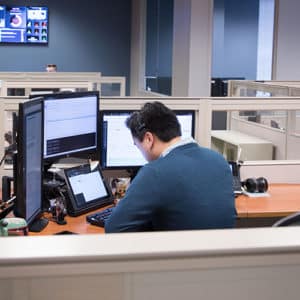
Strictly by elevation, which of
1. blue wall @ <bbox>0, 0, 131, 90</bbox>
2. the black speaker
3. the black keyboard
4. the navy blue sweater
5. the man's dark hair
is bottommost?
the black keyboard

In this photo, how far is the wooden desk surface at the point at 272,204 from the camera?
251 cm

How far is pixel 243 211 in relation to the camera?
2.51m

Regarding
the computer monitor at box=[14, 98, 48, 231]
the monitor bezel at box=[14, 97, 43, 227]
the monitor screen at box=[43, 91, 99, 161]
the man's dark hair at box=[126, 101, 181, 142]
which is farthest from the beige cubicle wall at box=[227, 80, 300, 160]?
the monitor bezel at box=[14, 97, 43, 227]

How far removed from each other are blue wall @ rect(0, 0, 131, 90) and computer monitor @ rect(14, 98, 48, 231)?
296 inches

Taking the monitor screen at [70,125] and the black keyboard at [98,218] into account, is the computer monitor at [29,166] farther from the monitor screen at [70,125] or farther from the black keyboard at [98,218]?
the monitor screen at [70,125]

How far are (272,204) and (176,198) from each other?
995mm

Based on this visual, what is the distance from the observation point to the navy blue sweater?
1773 mm

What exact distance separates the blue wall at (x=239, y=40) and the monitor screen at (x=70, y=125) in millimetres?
7517

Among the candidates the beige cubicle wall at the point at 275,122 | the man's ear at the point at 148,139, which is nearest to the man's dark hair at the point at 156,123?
the man's ear at the point at 148,139

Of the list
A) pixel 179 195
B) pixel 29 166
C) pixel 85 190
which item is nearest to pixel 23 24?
pixel 85 190

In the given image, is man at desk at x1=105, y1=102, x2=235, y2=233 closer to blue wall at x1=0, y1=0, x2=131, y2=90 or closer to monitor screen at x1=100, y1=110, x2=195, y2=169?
monitor screen at x1=100, y1=110, x2=195, y2=169

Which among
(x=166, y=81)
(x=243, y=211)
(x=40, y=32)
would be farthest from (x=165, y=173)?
(x=40, y=32)

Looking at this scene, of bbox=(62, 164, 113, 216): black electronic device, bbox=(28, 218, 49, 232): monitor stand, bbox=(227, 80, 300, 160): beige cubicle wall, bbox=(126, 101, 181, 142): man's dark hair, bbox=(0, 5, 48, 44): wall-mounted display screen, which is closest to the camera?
bbox=(126, 101, 181, 142): man's dark hair

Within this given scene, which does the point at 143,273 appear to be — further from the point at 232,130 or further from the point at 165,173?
the point at 232,130
